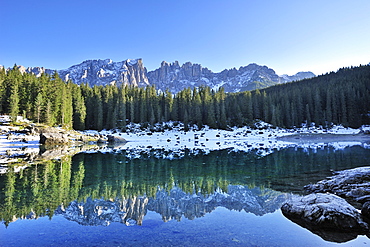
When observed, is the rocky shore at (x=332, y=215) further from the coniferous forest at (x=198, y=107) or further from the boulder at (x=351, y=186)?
the coniferous forest at (x=198, y=107)

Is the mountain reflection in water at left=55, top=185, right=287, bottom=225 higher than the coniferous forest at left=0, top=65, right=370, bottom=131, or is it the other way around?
the coniferous forest at left=0, top=65, right=370, bottom=131

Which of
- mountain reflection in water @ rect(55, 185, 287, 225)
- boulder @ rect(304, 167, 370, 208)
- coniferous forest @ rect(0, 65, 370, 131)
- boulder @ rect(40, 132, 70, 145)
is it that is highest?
coniferous forest @ rect(0, 65, 370, 131)

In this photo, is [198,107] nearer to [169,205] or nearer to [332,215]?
[169,205]

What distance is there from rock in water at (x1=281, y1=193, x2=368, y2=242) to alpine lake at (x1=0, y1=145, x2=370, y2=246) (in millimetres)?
323

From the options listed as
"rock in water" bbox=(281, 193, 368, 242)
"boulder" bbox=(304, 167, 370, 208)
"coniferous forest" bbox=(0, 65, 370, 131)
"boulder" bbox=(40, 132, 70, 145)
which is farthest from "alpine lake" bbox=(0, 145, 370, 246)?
"coniferous forest" bbox=(0, 65, 370, 131)

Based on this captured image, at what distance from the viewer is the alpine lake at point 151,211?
20.4 ft

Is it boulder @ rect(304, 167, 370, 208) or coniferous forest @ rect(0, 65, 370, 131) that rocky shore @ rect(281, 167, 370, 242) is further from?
coniferous forest @ rect(0, 65, 370, 131)

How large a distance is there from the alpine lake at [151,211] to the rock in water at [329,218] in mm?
323

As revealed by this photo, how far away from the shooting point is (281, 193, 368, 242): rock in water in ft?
21.4

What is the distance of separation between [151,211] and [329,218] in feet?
20.1

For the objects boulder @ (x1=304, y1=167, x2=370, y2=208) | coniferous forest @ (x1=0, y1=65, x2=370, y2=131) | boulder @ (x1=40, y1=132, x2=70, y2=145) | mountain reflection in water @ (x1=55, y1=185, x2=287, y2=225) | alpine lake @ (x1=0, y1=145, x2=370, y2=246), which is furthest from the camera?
coniferous forest @ (x1=0, y1=65, x2=370, y2=131)

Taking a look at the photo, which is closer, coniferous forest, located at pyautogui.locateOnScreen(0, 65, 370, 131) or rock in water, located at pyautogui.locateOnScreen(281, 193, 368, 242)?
rock in water, located at pyautogui.locateOnScreen(281, 193, 368, 242)

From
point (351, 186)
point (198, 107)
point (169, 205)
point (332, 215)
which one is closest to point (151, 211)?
point (169, 205)

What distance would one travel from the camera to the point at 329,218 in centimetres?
688
